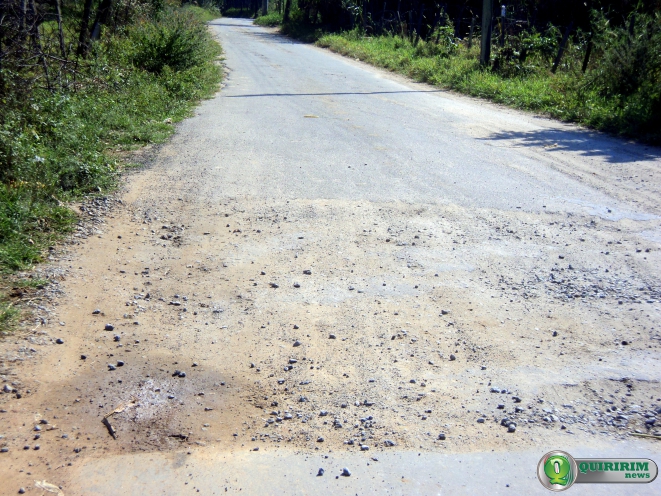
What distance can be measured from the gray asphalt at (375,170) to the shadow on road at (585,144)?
1.2 inches

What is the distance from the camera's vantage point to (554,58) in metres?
17.0

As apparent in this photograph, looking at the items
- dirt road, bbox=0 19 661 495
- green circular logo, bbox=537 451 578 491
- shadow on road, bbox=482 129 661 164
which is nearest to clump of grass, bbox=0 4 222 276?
dirt road, bbox=0 19 661 495

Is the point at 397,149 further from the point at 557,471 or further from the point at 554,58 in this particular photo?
the point at 554,58

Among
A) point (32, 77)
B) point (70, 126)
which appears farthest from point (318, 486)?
point (32, 77)

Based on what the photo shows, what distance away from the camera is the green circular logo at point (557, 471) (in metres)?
3.09

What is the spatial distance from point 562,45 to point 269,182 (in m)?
11.8

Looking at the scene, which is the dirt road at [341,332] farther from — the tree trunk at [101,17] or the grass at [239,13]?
the grass at [239,13]

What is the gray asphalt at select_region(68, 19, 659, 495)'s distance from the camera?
3.09 meters

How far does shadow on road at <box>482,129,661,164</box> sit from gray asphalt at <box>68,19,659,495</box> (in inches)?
1.2

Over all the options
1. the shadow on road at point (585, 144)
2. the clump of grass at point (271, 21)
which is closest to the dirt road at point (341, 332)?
the shadow on road at point (585, 144)

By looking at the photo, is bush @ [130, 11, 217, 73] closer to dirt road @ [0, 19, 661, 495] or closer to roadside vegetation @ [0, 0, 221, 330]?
roadside vegetation @ [0, 0, 221, 330]

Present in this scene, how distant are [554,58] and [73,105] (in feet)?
41.8

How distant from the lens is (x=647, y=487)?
3.04 m

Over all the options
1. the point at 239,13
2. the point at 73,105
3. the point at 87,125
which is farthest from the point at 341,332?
the point at 239,13
